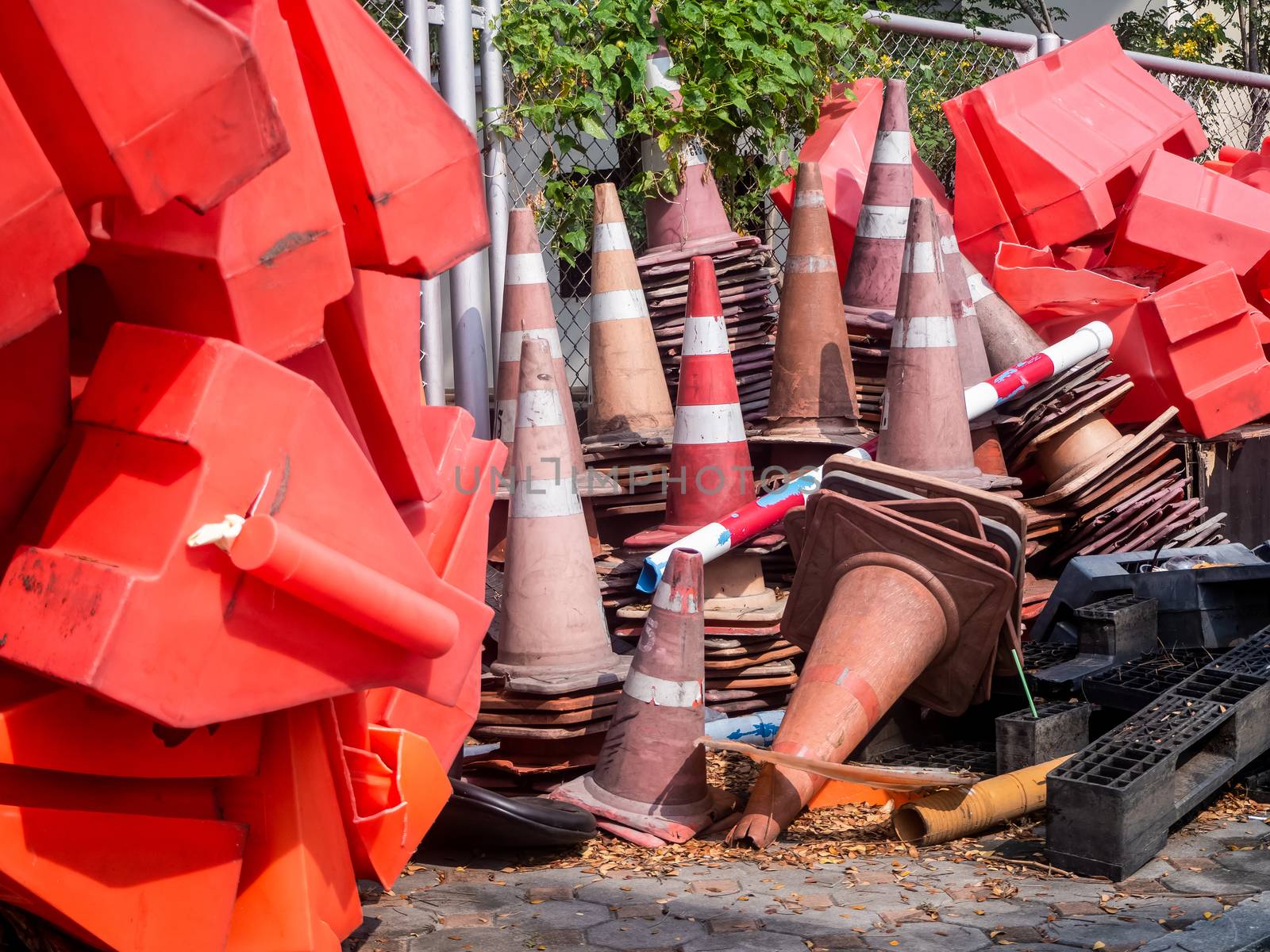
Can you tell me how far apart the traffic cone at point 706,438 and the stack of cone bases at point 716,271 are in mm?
856

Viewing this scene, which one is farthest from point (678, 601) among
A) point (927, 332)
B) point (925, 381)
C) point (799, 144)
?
point (799, 144)

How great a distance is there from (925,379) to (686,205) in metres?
1.80

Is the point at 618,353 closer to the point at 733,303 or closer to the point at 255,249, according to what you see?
the point at 733,303

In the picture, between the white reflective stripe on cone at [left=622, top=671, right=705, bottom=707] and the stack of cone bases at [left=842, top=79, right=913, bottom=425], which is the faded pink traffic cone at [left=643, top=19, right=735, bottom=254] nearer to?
the stack of cone bases at [left=842, top=79, right=913, bottom=425]

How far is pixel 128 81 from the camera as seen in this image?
1.68 meters

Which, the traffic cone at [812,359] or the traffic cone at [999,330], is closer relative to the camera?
the traffic cone at [812,359]

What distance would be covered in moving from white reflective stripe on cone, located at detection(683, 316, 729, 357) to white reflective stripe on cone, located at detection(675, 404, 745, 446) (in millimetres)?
208

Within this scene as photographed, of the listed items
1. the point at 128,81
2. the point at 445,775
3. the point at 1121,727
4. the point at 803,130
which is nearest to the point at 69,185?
the point at 128,81

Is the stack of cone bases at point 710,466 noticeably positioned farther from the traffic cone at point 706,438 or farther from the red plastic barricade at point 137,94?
the red plastic barricade at point 137,94

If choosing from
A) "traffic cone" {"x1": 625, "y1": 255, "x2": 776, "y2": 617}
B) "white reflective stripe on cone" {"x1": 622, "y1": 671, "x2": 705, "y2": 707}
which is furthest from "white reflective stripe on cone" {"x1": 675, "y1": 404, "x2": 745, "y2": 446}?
"white reflective stripe on cone" {"x1": 622, "y1": 671, "x2": 705, "y2": 707}

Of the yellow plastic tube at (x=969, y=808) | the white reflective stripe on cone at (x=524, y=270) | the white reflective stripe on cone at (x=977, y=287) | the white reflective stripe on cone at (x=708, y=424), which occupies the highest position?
the white reflective stripe on cone at (x=977, y=287)

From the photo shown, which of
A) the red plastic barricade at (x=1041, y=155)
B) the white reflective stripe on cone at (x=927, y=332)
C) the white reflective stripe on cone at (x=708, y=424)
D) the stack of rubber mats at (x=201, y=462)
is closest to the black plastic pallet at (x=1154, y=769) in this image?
the white reflective stripe on cone at (x=927, y=332)

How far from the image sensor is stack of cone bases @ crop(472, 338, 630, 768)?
14.1 feet

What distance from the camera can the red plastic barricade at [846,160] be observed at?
6762 millimetres
